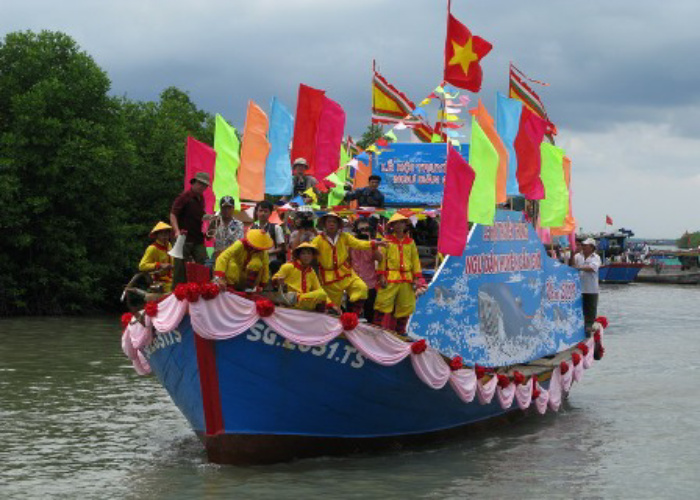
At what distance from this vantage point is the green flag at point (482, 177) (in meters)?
13.9

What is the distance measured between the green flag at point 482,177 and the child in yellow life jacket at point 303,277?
2555 mm

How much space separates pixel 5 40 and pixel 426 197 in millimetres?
21854

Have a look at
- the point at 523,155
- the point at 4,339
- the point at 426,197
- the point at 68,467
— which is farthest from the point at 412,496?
the point at 4,339

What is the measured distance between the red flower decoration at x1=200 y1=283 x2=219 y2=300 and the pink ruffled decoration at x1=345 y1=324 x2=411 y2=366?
1.44 metres

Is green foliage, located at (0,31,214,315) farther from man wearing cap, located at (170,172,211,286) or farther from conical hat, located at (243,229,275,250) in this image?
conical hat, located at (243,229,275,250)

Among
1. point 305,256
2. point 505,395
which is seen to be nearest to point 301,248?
point 305,256

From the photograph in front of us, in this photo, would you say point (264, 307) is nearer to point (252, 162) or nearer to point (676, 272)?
point (252, 162)

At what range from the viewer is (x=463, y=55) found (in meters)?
15.4

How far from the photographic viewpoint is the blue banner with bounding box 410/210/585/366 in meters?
13.6

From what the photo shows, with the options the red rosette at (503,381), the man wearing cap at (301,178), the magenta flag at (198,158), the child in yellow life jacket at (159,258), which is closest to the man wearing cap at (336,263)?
the red rosette at (503,381)

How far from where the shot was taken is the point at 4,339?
2875cm

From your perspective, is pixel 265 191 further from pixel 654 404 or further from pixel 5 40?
pixel 5 40

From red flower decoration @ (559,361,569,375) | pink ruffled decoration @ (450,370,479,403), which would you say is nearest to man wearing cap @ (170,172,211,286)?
pink ruffled decoration @ (450,370,479,403)

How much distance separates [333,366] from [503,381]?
3.00m
